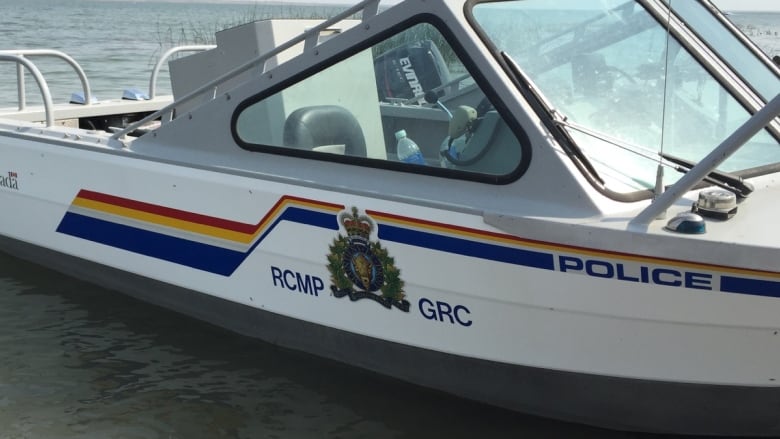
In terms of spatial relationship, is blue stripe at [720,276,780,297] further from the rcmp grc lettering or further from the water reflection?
the rcmp grc lettering

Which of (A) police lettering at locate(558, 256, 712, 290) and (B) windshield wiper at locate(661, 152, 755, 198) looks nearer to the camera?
(A) police lettering at locate(558, 256, 712, 290)

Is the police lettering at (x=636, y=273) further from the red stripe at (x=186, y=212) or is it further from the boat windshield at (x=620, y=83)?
the red stripe at (x=186, y=212)

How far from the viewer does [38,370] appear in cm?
420

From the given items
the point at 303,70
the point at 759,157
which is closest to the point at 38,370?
the point at 303,70

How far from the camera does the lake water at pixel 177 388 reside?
366 cm

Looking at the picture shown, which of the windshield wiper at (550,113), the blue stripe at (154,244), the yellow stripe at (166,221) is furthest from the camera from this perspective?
the blue stripe at (154,244)

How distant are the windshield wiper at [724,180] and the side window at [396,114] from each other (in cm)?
62

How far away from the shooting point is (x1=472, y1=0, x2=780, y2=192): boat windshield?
11.1 feet

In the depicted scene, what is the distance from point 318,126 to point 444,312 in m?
0.97

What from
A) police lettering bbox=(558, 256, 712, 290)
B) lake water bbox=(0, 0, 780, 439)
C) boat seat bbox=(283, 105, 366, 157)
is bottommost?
lake water bbox=(0, 0, 780, 439)

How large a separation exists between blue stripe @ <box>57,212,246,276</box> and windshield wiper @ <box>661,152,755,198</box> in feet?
5.89

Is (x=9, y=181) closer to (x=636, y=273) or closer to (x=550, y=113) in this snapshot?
(x=550, y=113)

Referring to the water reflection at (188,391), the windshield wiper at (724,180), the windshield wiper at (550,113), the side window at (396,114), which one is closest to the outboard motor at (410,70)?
the side window at (396,114)

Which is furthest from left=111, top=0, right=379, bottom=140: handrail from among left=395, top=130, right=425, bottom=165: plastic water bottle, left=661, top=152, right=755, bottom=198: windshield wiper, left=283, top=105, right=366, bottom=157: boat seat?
left=661, top=152, right=755, bottom=198: windshield wiper
